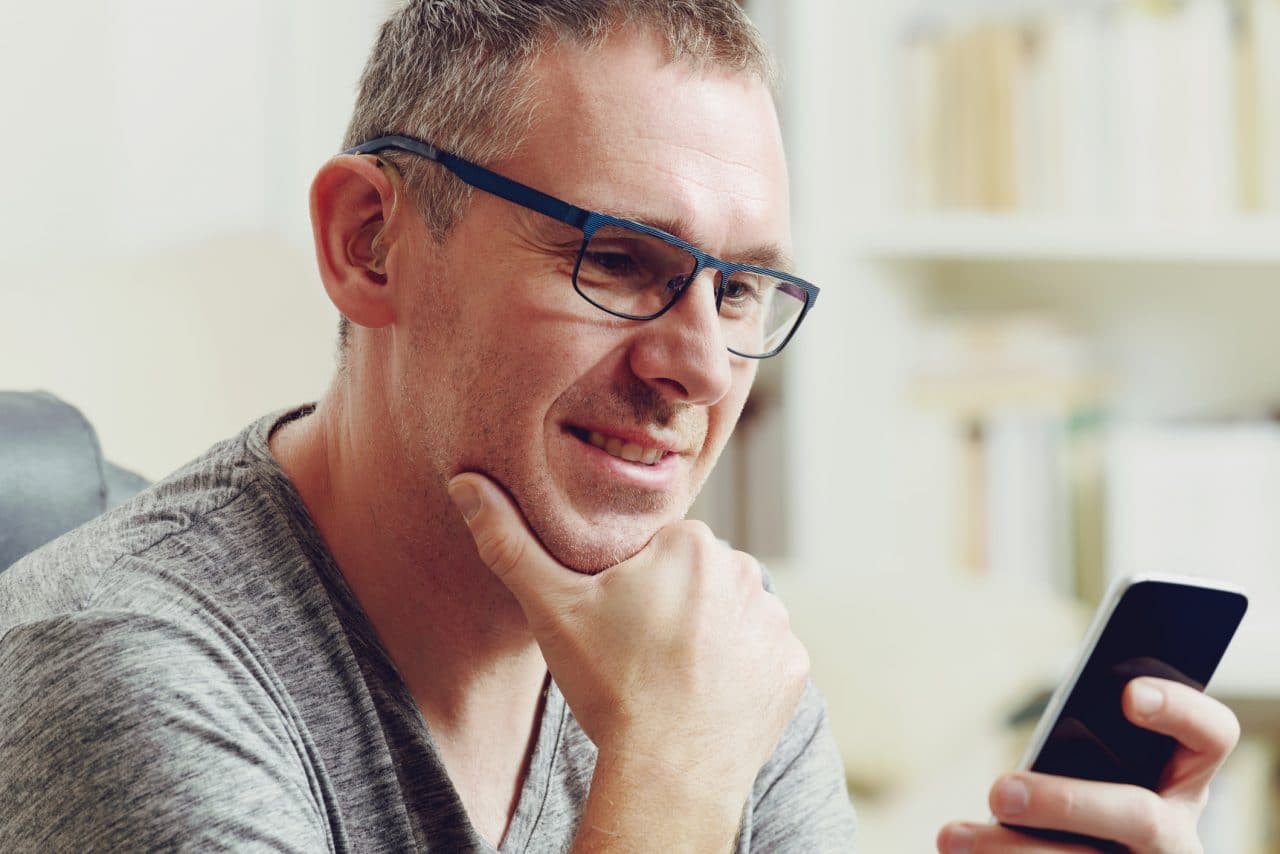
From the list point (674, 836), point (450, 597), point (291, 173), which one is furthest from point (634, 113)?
point (291, 173)

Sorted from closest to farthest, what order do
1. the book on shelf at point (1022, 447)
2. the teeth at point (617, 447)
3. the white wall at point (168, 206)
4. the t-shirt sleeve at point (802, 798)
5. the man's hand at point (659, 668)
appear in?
1. the man's hand at point (659, 668)
2. the teeth at point (617, 447)
3. the t-shirt sleeve at point (802, 798)
4. the white wall at point (168, 206)
5. the book on shelf at point (1022, 447)

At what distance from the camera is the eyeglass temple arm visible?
3.09 ft

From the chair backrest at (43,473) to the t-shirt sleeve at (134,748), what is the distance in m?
0.23

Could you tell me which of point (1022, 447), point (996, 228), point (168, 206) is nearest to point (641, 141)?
point (168, 206)

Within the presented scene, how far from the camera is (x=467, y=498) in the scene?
37.7 inches

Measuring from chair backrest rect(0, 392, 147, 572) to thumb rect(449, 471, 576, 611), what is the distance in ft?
1.14

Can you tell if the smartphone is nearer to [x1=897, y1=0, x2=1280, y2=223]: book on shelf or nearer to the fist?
the fist

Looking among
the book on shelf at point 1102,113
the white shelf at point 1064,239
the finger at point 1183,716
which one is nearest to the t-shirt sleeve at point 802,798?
the finger at point 1183,716

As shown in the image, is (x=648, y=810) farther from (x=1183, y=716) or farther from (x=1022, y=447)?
(x=1022, y=447)

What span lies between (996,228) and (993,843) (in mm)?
1458

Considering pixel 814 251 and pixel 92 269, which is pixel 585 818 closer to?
pixel 92 269

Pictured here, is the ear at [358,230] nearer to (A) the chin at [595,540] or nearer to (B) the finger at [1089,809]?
(A) the chin at [595,540]

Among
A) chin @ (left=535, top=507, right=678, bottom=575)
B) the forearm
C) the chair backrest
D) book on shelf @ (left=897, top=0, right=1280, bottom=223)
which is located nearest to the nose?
chin @ (left=535, top=507, right=678, bottom=575)

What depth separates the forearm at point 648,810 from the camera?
0.85 meters
